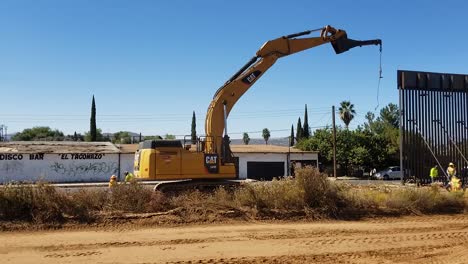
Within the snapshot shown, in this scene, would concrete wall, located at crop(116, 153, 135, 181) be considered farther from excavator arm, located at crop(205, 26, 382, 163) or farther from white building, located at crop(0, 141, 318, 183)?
excavator arm, located at crop(205, 26, 382, 163)

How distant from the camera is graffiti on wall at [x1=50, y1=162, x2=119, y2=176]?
4266 centimetres

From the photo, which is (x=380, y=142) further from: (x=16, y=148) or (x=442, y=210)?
(x=442, y=210)

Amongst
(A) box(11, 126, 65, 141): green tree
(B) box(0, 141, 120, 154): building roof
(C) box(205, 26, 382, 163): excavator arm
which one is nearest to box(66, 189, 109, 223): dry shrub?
(C) box(205, 26, 382, 163): excavator arm

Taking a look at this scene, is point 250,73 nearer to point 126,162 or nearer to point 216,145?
point 216,145

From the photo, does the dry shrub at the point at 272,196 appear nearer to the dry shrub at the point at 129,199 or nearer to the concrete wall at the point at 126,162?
the dry shrub at the point at 129,199

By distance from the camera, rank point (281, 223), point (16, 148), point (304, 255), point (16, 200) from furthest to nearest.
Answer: point (16, 148), point (281, 223), point (16, 200), point (304, 255)

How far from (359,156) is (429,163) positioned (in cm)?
2659

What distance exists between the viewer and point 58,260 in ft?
30.5

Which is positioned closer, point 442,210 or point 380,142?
point 442,210

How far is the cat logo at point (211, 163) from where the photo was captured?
1823cm

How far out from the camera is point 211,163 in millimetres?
18266

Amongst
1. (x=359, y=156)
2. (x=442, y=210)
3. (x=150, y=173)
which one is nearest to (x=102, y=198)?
(x=150, y=173)

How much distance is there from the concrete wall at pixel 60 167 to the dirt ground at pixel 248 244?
3157cm

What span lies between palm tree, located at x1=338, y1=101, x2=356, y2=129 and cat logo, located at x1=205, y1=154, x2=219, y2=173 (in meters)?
54.3
